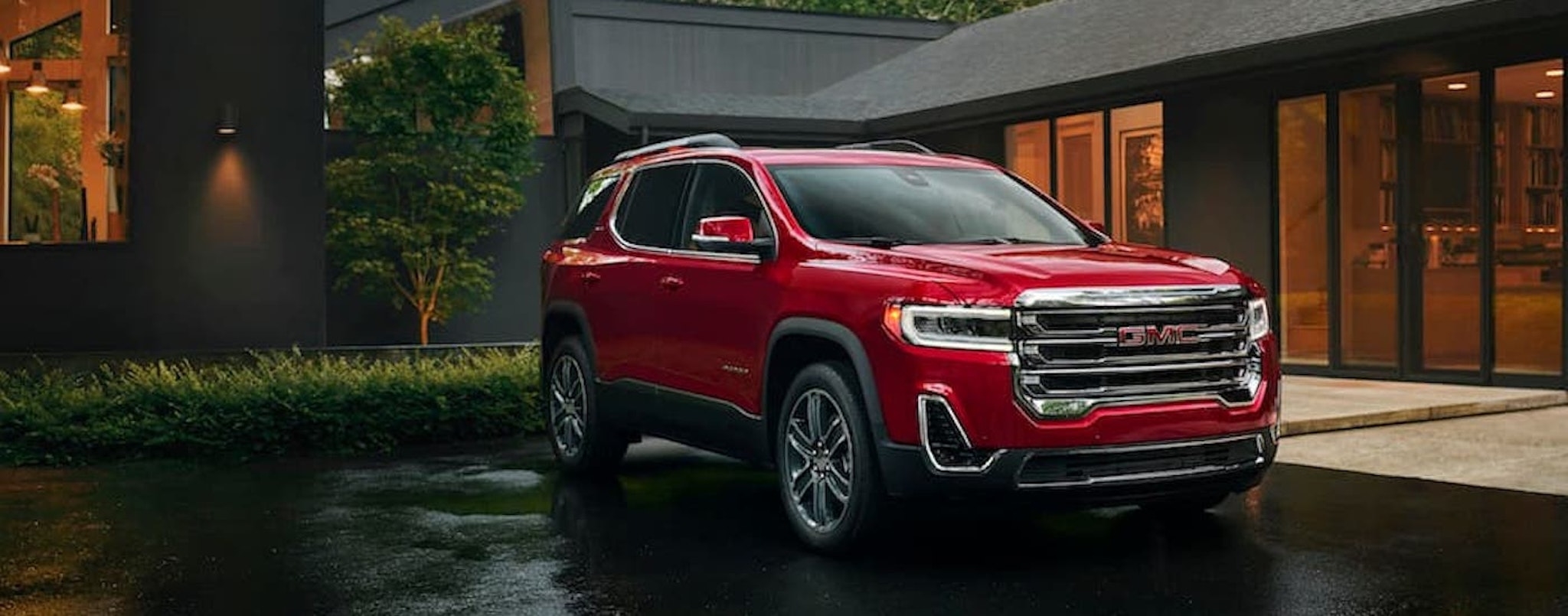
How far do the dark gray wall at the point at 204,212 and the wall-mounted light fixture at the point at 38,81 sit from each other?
87 cm

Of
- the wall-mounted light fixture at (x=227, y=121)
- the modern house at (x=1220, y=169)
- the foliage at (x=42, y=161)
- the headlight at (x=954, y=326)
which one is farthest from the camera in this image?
the wall-mounted light fixture at (x=227, y=121)

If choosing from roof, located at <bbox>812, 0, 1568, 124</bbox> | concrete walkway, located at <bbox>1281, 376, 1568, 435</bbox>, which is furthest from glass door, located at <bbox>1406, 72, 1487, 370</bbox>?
roof, located at <bbox>812, 0, 1568, 124</bbox>

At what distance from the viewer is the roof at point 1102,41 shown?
583 inches

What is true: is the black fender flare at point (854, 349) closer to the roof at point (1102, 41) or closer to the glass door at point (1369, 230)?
the roof at point (1102, 41)

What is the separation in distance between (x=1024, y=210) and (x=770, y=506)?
2.03 m

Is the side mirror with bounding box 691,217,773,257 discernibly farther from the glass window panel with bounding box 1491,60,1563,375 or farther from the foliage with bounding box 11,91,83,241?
the foliage with bounding box 11,91,83,241

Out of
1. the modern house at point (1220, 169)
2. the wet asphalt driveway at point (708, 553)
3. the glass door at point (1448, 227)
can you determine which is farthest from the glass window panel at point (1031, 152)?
the wet asphalt driveway at point (708, 553)

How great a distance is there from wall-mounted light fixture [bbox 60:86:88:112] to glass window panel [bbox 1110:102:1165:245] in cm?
1120

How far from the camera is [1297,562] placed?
6664 mm

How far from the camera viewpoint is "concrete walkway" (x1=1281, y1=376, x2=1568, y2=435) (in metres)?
11.8

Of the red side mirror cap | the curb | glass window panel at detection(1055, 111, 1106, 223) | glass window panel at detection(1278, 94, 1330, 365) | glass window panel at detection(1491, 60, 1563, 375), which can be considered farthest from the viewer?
glass window panel at detection(1055, 111, 1106, 223)

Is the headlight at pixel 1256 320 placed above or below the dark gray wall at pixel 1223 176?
below

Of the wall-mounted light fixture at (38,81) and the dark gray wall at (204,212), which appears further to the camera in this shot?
the dark gray wall at (204,212)

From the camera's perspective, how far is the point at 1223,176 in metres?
17.5
